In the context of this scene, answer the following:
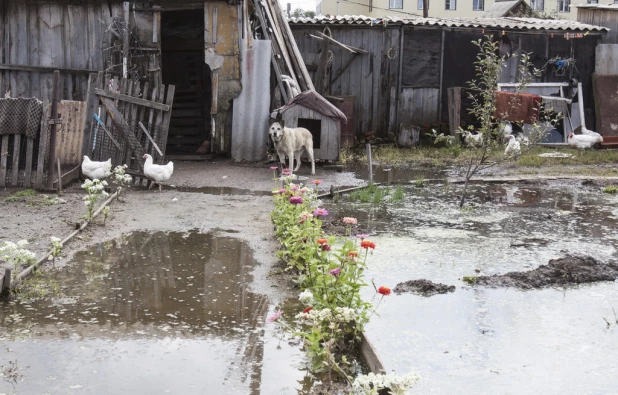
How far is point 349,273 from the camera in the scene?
5180 millimetres

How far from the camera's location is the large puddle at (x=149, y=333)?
4.42 m

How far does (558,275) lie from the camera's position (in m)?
6.81

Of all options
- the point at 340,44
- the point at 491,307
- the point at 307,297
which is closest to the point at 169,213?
the point at 491,307

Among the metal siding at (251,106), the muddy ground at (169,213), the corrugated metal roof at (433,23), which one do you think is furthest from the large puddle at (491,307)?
the corrugated metal roof at (433,23)

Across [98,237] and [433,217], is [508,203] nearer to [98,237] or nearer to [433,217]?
[433,217]

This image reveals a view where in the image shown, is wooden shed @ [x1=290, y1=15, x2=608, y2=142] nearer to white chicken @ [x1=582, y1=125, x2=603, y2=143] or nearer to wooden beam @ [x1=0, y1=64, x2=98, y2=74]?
white chicken @ [x1=582, y1=125, x2=603, y2=143]

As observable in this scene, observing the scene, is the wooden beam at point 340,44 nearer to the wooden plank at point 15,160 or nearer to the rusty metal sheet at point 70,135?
the rusty metal sheet at point 70,135

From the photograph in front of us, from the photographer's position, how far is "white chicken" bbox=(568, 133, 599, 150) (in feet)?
54.9

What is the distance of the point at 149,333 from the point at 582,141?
44.7 feet

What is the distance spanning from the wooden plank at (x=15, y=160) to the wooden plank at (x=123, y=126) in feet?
4.69

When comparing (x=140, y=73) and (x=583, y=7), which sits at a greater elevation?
(x=583, y=7)

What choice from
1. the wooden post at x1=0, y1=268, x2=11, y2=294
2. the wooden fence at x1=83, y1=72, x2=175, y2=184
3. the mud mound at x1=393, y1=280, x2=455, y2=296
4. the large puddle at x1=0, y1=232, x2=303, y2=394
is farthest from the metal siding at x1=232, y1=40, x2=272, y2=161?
the wooden post at x1=0, y1=268, x2=11, y2=294

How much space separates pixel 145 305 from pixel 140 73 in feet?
29.9

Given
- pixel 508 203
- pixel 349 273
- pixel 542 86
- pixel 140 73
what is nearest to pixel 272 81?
pixel 140 73
